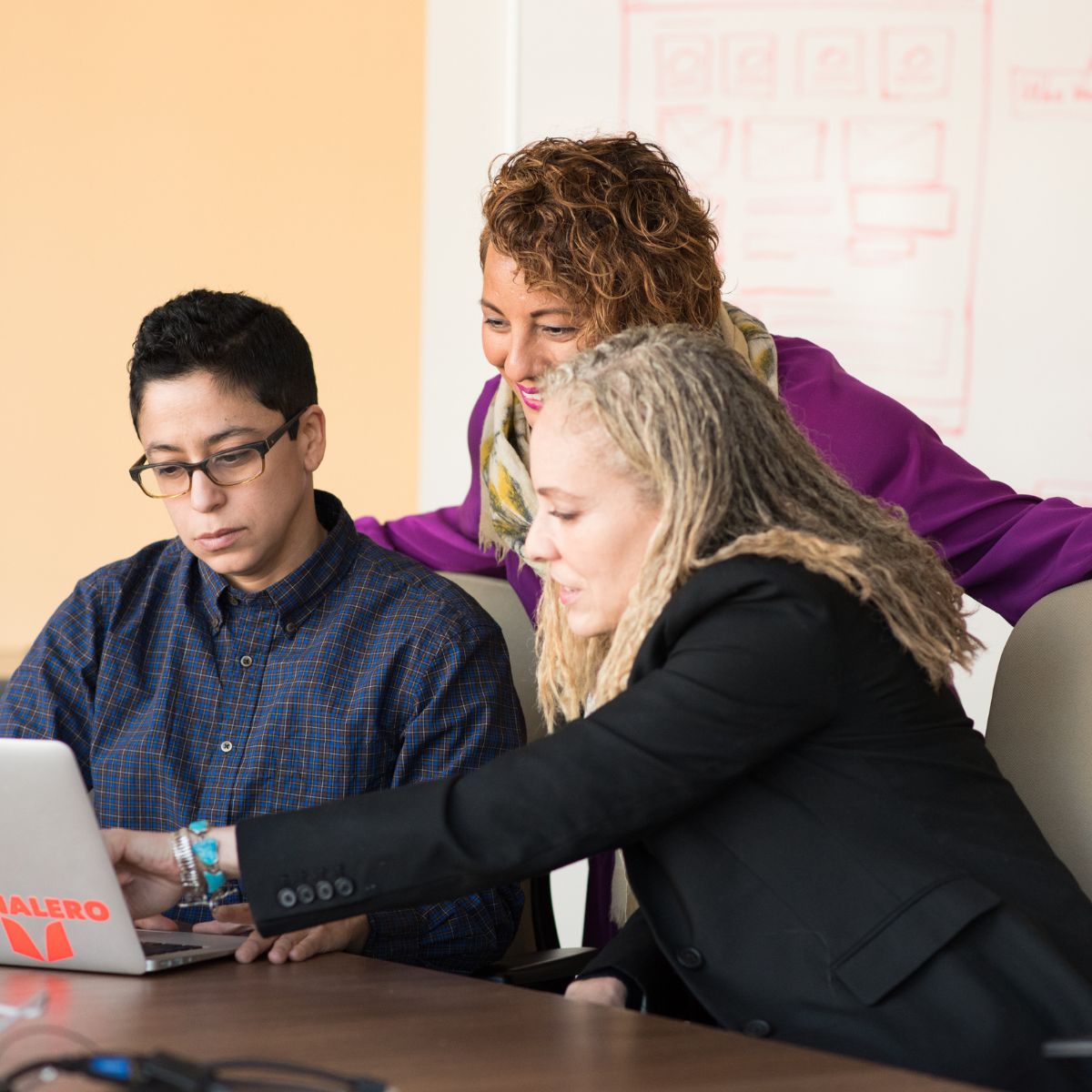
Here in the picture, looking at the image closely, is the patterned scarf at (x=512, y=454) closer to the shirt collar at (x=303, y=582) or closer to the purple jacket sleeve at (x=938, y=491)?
the purple jacket sleeve at (x=938, y=491)

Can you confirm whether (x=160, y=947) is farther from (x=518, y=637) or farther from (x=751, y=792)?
(x=518, y=637)

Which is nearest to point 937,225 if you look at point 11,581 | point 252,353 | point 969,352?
point 969,352

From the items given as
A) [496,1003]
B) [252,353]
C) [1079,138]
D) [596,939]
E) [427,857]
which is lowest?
[596,939]

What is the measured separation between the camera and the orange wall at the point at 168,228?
2.92 m

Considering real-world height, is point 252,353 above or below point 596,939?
above

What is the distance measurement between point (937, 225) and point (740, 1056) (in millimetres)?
1918

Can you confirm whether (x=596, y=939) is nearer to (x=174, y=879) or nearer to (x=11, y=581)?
(x=174, y=879)

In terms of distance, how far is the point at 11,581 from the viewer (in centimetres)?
295

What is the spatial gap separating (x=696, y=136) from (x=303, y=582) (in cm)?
141

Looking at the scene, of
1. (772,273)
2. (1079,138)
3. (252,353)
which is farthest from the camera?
(772,273)

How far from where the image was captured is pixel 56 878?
1097 millimetres

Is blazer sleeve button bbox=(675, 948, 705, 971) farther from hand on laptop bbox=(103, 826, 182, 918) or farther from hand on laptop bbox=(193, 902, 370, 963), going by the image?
hand on laptop bbox=(103, 826, 182, 918)

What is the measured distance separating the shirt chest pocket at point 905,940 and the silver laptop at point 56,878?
0.58m

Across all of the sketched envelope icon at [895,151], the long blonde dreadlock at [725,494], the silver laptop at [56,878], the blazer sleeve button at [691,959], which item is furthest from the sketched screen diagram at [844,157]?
the silver laptop at [56,878]
